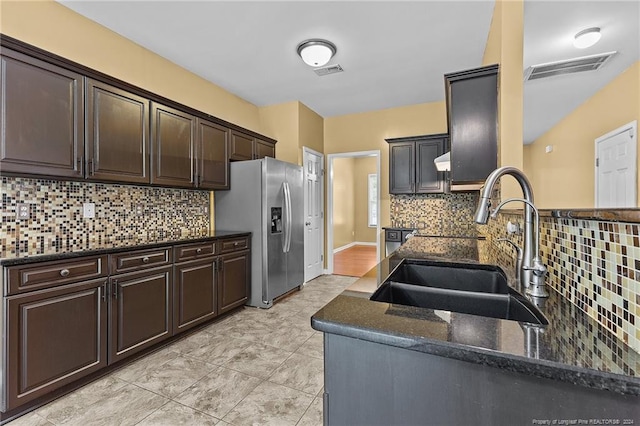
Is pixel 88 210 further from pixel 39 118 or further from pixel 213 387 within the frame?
pixel 213 387

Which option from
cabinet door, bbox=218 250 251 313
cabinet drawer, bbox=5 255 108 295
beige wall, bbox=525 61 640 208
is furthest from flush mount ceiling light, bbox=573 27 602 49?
cabinet drawer, bbox=5 255 108 295

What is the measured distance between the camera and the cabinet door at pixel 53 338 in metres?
1.63

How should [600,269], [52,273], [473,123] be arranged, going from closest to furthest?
[600,269], [52,273], [473,123]

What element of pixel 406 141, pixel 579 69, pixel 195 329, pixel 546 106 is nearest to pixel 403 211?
pixel 406 141

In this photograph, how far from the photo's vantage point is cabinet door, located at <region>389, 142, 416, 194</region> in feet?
14.5

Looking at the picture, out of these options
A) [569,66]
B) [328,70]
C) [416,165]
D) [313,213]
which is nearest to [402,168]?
[416,165]

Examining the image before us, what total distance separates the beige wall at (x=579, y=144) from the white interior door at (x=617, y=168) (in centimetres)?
7

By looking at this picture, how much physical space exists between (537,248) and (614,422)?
1.84 feet

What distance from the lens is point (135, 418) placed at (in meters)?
1.65

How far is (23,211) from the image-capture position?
6.70 ft

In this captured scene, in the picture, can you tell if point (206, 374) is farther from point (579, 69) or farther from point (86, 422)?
point (579, 69)

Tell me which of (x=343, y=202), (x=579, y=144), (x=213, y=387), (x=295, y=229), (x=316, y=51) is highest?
(x=316, y=51)

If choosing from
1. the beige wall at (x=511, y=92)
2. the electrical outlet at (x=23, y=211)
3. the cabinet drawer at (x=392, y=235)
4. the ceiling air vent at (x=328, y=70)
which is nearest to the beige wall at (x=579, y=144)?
the beige wall at (x=511, y=92)

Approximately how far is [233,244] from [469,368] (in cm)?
→ 295
